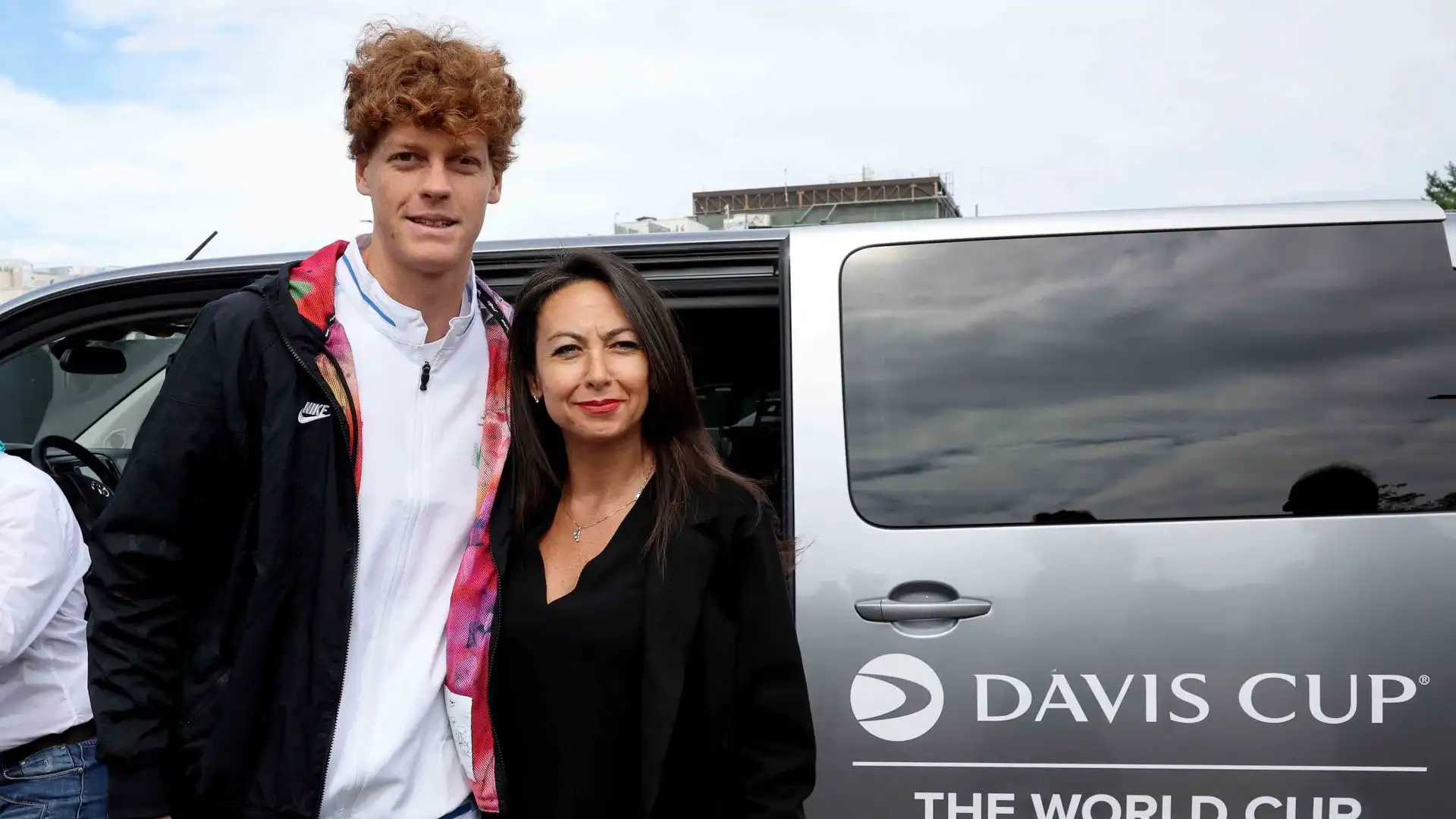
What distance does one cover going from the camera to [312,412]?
1.37 m

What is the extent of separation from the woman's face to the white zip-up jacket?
0.15 metres

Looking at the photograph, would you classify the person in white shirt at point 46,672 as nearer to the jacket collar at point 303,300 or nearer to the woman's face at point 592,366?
the jacket collar at point 303,300

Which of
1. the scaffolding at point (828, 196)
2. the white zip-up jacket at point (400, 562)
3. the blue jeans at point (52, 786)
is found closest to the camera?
Result: the white zip-up jacket at point (400, 562)

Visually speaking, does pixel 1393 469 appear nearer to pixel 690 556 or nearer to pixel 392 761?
pixel 690 556

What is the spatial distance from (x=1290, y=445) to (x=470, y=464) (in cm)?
148

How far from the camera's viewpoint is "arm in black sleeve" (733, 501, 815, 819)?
1.42 meters

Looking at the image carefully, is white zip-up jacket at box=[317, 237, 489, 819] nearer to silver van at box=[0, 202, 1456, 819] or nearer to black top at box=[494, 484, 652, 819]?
black top at box=[494, 484, 652, 819]

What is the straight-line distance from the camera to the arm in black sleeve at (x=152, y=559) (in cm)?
132

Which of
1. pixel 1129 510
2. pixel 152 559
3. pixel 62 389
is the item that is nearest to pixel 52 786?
pixel 152 559

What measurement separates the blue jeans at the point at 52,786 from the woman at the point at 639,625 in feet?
2.97

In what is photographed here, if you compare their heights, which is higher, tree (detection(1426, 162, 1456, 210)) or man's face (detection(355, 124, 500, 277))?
tree (detection(1426, 162, 1456, 210))

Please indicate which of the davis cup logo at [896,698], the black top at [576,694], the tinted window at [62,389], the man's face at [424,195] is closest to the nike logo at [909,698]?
the davis cup logo at [896,698]

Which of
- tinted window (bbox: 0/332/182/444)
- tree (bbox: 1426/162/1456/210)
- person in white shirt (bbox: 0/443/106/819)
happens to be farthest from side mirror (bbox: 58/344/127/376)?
tree (bbox: 1426/162/1456/210)

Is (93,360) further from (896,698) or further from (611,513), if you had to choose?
(896,698)
